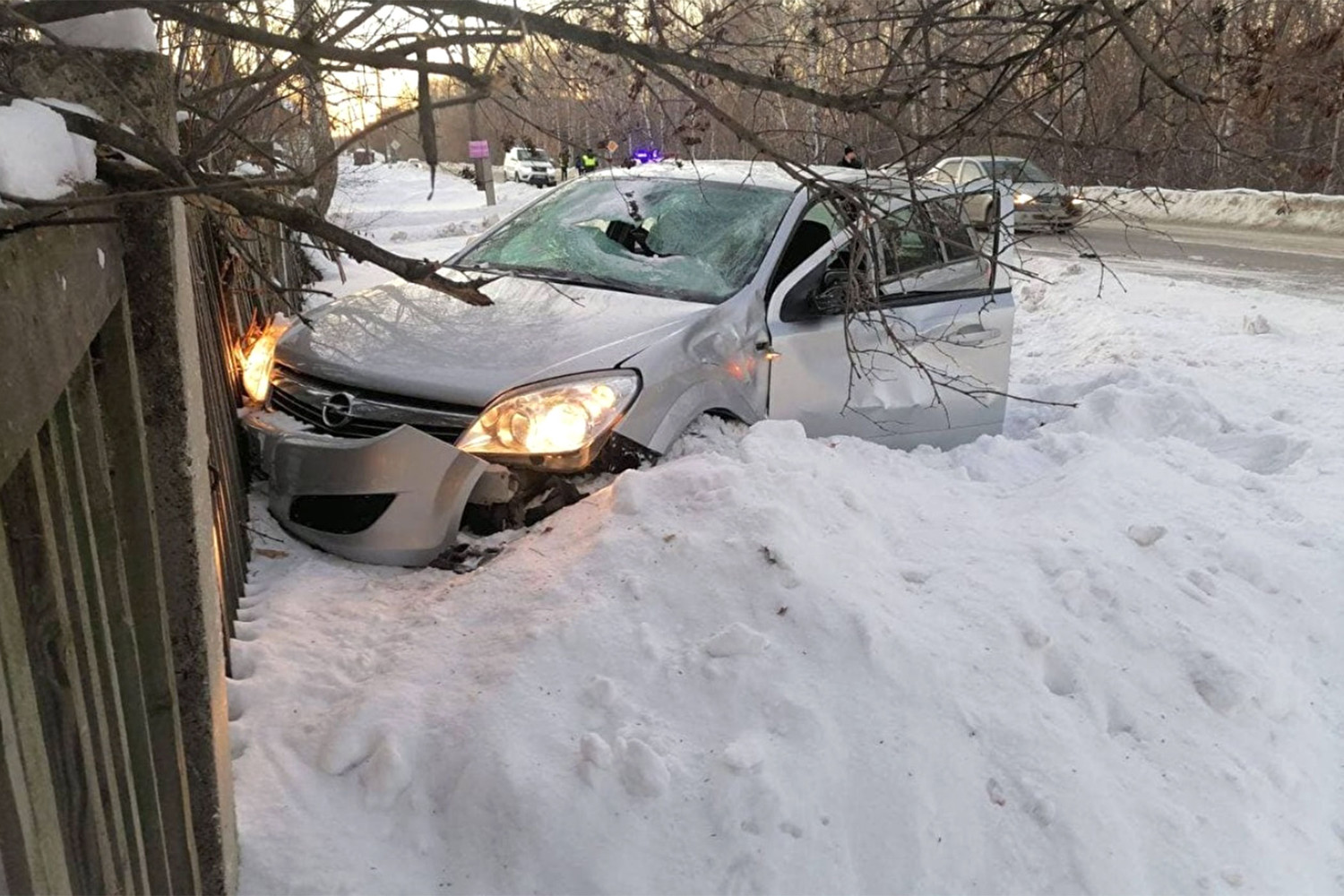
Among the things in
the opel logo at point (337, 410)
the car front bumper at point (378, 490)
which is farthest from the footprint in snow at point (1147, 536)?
the opel logo at point (337, 410)

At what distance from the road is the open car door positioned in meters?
6.40

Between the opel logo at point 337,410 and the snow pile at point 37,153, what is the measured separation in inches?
93.7

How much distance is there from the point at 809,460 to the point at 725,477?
0.50m

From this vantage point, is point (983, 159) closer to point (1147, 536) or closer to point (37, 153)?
point (1147, 536)

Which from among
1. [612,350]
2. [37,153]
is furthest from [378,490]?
[37,153]

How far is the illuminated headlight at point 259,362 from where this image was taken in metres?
4.27

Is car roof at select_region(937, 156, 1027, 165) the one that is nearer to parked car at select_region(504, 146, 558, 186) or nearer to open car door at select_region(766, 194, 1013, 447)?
open car door at select_region(766, 194, 1013, 447)

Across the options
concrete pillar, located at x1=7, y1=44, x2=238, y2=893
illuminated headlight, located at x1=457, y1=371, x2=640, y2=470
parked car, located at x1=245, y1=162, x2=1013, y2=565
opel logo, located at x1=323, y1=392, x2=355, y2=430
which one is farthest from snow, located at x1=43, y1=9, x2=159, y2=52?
opel logo, located at x1=323, y1=392, x2=355, y2=430

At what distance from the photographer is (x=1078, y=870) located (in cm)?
260

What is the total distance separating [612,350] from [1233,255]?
49.9 ft

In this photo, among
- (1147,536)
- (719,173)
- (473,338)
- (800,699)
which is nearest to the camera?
(800,699)

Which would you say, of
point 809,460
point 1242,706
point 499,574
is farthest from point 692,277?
point 1242,706

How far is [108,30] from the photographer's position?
6.02ft

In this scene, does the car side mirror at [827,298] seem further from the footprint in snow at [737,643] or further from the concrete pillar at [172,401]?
the concrete pillar at [172,401]
